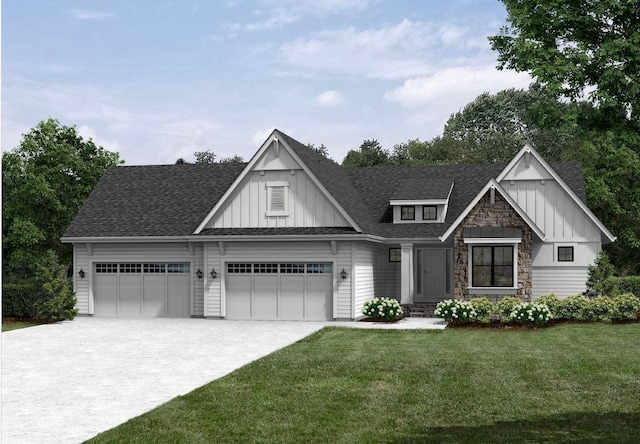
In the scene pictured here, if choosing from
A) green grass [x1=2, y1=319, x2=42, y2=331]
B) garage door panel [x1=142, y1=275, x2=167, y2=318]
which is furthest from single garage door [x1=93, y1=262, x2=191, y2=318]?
green grass [x1=2, y1=319, x2=42, y2=331]

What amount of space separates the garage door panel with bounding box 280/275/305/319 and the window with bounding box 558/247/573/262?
410 inches

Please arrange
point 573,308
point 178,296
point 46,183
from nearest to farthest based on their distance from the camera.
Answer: point 573,308
point 178,296
point 46,183

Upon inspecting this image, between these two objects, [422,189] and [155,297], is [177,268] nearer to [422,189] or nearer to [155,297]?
[155,297]

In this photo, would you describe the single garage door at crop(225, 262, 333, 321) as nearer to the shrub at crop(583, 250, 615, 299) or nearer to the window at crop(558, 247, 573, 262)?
the window at crop(558, 247, 573, 262)

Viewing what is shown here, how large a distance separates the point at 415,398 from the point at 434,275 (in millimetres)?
18965

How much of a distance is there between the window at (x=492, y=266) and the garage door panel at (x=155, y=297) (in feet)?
40.3

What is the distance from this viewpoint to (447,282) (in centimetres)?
3088

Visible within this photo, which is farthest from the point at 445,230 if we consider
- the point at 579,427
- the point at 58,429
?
the point at 58,429

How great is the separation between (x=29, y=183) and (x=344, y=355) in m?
30.2

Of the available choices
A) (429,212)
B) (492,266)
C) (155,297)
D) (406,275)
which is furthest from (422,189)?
(155,297)

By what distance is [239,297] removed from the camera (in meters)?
28.6

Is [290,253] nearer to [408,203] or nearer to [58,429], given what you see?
[408,203]

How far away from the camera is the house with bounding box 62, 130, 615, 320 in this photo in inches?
1094

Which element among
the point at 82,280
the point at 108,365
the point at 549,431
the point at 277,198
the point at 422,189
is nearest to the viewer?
the point at 549,431
